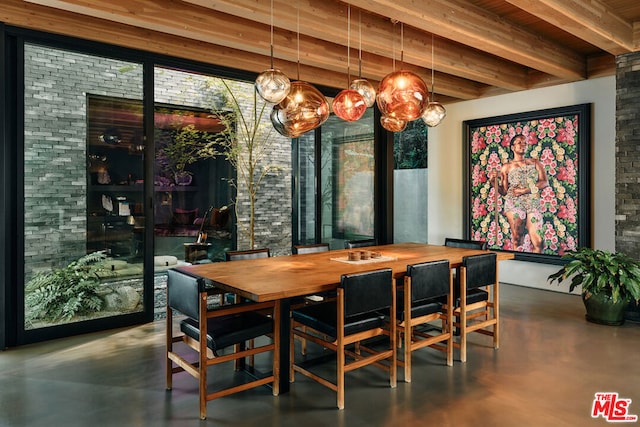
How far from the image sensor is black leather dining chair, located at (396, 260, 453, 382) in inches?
130

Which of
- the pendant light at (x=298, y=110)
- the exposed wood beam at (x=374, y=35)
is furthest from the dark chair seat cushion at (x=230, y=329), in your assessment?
the exposed wood beam at (x=374, y=35)

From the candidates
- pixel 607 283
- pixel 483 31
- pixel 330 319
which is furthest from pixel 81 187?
pixel 607 283

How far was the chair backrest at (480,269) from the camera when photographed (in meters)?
3.69

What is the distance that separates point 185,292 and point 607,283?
13.4 feet

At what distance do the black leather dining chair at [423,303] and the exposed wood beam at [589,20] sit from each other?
2.12 meters

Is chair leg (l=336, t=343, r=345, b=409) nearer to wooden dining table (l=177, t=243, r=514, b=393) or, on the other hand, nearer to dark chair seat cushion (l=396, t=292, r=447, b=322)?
wooden dining table (l=177, t=243, r=514, b=393)

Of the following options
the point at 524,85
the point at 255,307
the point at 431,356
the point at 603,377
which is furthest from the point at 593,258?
the point at 255,307

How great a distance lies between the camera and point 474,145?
7.07 metres

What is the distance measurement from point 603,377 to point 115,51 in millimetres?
4970

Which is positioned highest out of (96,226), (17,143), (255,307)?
(17,143)

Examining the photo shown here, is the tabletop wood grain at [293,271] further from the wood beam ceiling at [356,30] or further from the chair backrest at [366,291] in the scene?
the wood beam ceiling at [356,30]

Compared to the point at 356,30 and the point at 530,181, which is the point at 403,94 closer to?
the point at 356,30

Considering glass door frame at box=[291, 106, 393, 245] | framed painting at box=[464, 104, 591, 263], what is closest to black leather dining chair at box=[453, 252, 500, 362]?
framed painting at box=[464, 104, 591, 263]

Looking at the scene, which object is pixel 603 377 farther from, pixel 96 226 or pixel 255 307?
pixel 96 226
